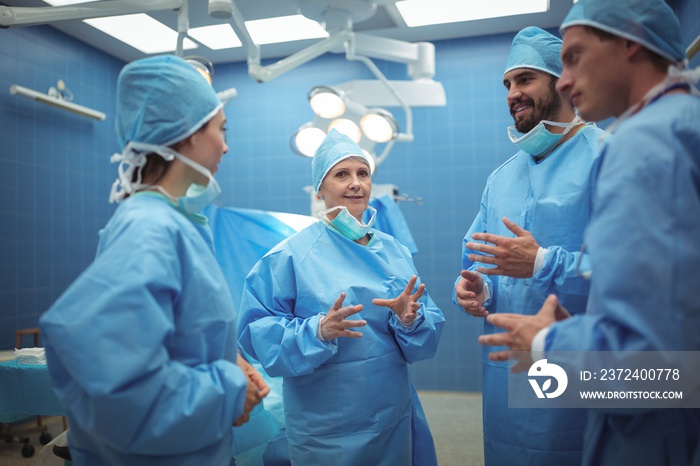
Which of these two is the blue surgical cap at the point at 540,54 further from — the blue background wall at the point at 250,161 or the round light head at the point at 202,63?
the blue background wall at the point at 250,161

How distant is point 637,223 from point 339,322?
853 mm

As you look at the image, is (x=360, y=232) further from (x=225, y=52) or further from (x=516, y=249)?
(x=225, y=52)

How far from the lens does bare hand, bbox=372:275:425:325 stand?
63.2 inches

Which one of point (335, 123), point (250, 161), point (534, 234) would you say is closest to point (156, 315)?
point (534, 234)

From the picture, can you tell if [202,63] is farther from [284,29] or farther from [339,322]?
[339,322]

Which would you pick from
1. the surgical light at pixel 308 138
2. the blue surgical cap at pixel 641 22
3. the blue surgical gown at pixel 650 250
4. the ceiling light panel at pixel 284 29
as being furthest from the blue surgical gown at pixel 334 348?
the ceiling light panel at pixel 284 29

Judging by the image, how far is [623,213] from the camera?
0.88 metres

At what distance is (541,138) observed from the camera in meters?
1.61

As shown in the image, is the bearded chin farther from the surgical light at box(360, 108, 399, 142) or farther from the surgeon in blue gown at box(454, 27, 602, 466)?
the surgical light at box(360, 108, 399, 142)

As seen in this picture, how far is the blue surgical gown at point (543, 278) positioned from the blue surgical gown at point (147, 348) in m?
0.82

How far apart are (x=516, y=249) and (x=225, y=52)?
3974 millimetres

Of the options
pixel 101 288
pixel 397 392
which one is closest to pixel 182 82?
pixel 101 288

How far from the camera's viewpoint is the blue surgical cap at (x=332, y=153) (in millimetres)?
1941

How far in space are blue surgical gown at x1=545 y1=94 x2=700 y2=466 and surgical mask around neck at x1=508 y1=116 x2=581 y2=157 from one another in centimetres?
62
